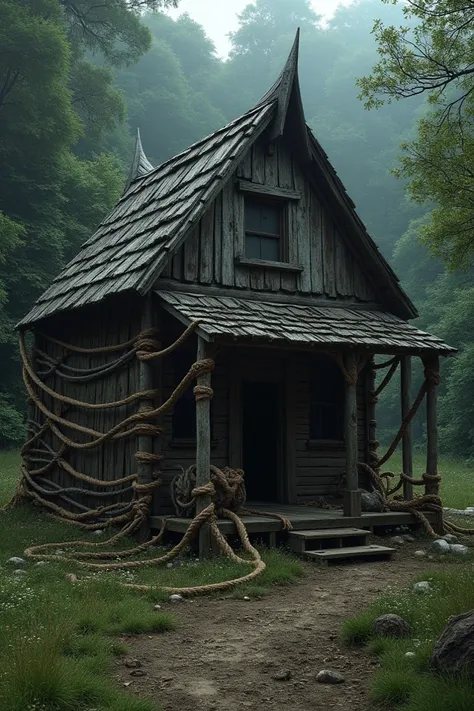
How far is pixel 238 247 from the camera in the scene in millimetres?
12414

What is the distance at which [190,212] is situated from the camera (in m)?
11.4

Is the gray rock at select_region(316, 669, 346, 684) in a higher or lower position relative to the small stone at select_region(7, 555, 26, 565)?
lower

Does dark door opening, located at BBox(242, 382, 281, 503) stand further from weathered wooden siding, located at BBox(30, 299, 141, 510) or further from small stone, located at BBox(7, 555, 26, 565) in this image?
small stone, located at BBox(7, 555, 26, 565)

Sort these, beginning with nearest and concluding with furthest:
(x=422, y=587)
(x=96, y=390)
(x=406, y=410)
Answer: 1. (x=422, y=587)
2. (x=96, y=390)
3. (x=406, y=410)

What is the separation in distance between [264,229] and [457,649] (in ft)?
30.0

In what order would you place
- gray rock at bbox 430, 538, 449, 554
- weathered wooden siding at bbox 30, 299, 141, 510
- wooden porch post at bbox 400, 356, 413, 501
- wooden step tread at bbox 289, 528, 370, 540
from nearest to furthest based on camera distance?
wooden step tread at bbox 289, 528, 370, 540
gray rock at bbox 430, 538, 449, 554
weathered wooden siding at bbox 30, 299, 141, 510
wooden porch post at bbox 400, 356, 413, 501

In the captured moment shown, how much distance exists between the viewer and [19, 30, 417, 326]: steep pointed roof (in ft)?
37.2

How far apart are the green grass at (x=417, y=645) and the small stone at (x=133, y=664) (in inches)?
65.9

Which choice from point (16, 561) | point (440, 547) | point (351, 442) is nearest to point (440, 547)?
point (440, 547)

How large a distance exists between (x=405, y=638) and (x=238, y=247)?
7599 mm

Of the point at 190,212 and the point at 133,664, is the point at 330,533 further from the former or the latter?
the point at 133,664

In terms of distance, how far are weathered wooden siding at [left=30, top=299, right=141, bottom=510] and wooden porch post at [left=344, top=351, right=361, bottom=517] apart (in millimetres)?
3123

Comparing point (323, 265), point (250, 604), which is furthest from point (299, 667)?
point (323, 265)

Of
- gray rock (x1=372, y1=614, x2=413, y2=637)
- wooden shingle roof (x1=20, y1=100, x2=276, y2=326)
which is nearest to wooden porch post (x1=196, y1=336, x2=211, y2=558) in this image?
wooden shingle roof (x1=20, y1=100, x2=276, y2=326)
